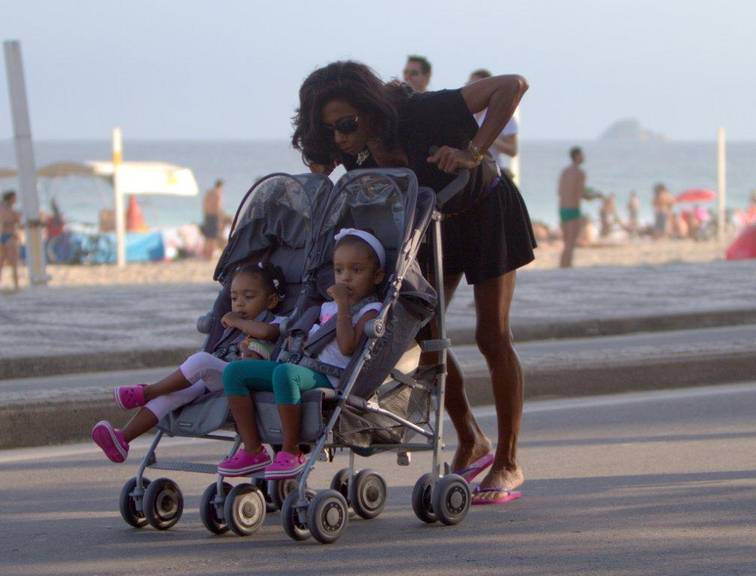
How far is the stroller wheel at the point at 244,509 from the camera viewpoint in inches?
213

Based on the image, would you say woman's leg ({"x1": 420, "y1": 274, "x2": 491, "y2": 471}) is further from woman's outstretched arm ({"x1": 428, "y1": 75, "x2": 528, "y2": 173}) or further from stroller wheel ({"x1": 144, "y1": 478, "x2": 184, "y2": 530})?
stroller wheel ({"x1": 144, "y1": 478, "x2": 184, "y2": 530})

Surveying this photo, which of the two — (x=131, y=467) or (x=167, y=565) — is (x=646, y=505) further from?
(x=131, y=467)

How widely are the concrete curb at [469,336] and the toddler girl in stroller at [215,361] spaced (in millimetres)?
4946

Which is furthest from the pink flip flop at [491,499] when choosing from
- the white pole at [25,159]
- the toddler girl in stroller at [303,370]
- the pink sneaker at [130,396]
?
the white pole at [25,159]

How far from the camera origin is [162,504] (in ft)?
18.5

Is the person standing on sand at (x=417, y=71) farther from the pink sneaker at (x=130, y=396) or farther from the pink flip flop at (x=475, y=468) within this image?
the pink sneaker at (x=130, y=396)

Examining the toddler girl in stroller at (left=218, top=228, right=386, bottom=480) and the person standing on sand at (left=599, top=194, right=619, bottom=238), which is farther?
the person standing on sand at (left=599, top=194, right=619, bottom=238)

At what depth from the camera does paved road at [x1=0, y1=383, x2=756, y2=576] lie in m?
5.12

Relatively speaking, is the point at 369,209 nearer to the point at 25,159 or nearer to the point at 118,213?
the point at 25,159

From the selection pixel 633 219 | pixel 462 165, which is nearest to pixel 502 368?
pixel 462 165

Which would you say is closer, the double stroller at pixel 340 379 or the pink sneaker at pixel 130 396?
the double stroller at pixel 340 379

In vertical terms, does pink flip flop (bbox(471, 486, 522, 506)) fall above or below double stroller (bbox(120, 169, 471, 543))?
below

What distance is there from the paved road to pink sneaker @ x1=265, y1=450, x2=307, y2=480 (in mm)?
259

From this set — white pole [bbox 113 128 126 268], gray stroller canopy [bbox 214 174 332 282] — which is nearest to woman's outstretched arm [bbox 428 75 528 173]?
gray stroller canopy [bbox 214 174 332 282]
